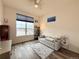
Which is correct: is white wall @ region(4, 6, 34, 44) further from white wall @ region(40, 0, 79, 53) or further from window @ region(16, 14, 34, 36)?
white wall @ region(40, 0, 79, 53)

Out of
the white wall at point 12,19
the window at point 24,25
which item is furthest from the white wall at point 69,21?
the white wall at point 12,19

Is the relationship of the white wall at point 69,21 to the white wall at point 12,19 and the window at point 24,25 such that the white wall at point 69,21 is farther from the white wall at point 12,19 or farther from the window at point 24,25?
the white wall at point 12,19

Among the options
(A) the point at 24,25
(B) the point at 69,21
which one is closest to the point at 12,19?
(A) the point at 24,25

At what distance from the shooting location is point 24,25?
5516 millimetres

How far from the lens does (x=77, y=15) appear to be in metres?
3.15

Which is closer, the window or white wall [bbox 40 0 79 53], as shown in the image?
white wall [bbox 40 0 79 53]

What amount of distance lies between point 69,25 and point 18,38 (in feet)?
12.4

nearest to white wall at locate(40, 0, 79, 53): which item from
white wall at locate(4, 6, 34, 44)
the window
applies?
the window

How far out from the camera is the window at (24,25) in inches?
197

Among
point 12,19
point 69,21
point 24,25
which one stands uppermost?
point 12,19

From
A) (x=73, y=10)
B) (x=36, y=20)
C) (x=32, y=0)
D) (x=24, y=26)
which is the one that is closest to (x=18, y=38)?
(x=24, y=26)

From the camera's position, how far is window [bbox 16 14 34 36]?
5002 mm

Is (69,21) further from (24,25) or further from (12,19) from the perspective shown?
(12,19)

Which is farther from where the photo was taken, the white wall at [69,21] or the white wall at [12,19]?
the white wall at [12,19]
